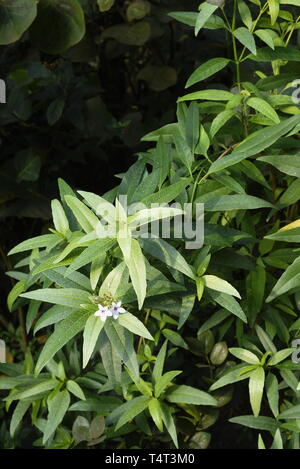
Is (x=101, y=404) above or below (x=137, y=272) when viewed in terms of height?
below

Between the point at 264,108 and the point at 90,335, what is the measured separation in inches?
16.6

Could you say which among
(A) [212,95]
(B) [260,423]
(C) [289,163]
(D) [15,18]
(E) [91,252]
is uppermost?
(D) [15,18]

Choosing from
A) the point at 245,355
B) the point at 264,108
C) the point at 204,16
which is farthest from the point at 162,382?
the point at 204,16

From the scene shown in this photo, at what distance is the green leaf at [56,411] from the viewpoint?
1.04m

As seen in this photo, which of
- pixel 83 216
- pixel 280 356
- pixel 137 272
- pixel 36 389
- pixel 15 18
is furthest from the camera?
pixel 15 18

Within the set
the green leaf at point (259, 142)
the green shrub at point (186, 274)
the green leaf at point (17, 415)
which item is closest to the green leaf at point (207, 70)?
the green shrub at point (186, 274)

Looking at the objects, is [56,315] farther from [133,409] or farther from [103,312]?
[133,409]

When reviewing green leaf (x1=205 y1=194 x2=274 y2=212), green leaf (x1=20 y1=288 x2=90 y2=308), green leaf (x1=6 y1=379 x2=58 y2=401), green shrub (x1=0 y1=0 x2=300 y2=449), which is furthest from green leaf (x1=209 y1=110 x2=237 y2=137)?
green leaf (x1=6 y1=379 x2=58 y2=401)

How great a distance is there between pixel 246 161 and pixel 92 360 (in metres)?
0.50

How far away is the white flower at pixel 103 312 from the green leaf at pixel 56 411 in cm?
30

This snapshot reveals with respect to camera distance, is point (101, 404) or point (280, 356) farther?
point (101, 404)

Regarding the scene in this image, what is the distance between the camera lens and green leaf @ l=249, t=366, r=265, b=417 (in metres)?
0.95

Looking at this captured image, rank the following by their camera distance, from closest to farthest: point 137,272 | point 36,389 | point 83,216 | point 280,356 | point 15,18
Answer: point 137,272
point 83,216
point 280,356
point 36,389
point 15,18

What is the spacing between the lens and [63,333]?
0.86 meters
